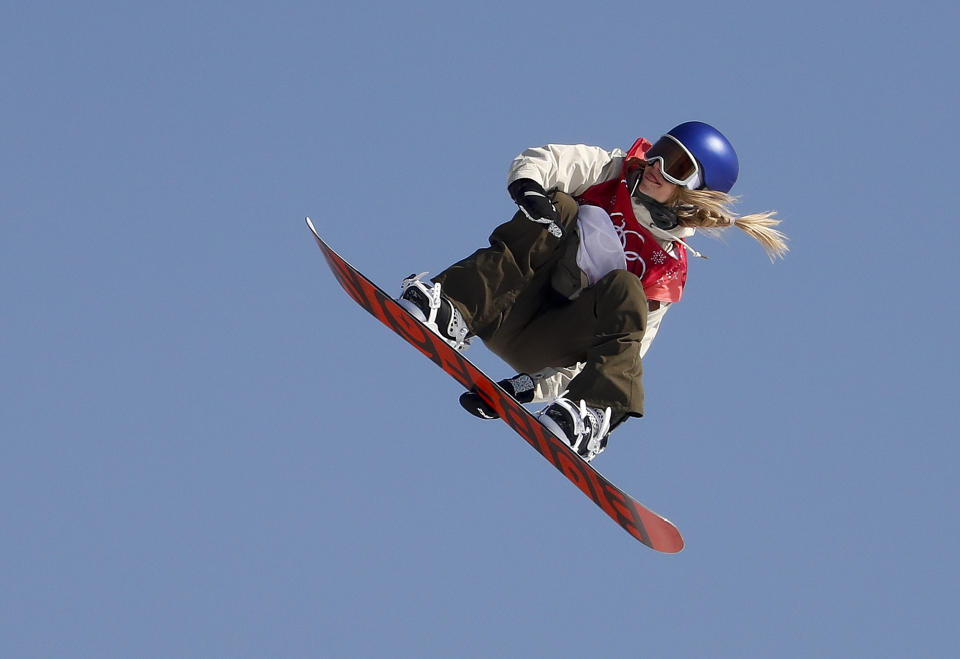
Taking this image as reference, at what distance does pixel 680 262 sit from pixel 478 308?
4.79ft

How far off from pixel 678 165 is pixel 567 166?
0.72 meters

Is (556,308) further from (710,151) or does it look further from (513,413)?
(710,151)

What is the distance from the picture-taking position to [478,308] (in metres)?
11.1

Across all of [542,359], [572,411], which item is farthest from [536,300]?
[572,411]

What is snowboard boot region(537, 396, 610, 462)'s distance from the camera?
10.5 meters

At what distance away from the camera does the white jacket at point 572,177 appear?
11016 millimetres

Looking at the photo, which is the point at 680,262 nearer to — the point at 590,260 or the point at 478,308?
the point at 590,260

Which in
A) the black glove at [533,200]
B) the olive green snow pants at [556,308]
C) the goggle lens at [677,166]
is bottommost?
the olive green snow pants at [556,308]

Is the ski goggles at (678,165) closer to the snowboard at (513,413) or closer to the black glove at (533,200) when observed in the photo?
the black glove at (533,200)

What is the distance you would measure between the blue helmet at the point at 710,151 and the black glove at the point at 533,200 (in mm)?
986

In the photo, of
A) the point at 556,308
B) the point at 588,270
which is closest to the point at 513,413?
the point at 556,308

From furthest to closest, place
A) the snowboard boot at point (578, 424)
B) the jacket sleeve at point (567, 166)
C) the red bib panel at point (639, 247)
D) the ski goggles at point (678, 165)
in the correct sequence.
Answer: the red bib panel at point (639, 247) < the ski goggles at point (678, 165) < the jacket sleeve at point (567, 166) < the snowboard boot at point (578, 424)

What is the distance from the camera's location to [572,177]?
11.3m

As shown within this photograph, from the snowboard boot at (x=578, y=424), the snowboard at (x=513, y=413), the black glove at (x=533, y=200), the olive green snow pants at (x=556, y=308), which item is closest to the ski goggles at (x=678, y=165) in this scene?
the olive green snow pants at (x=556, y=308)
